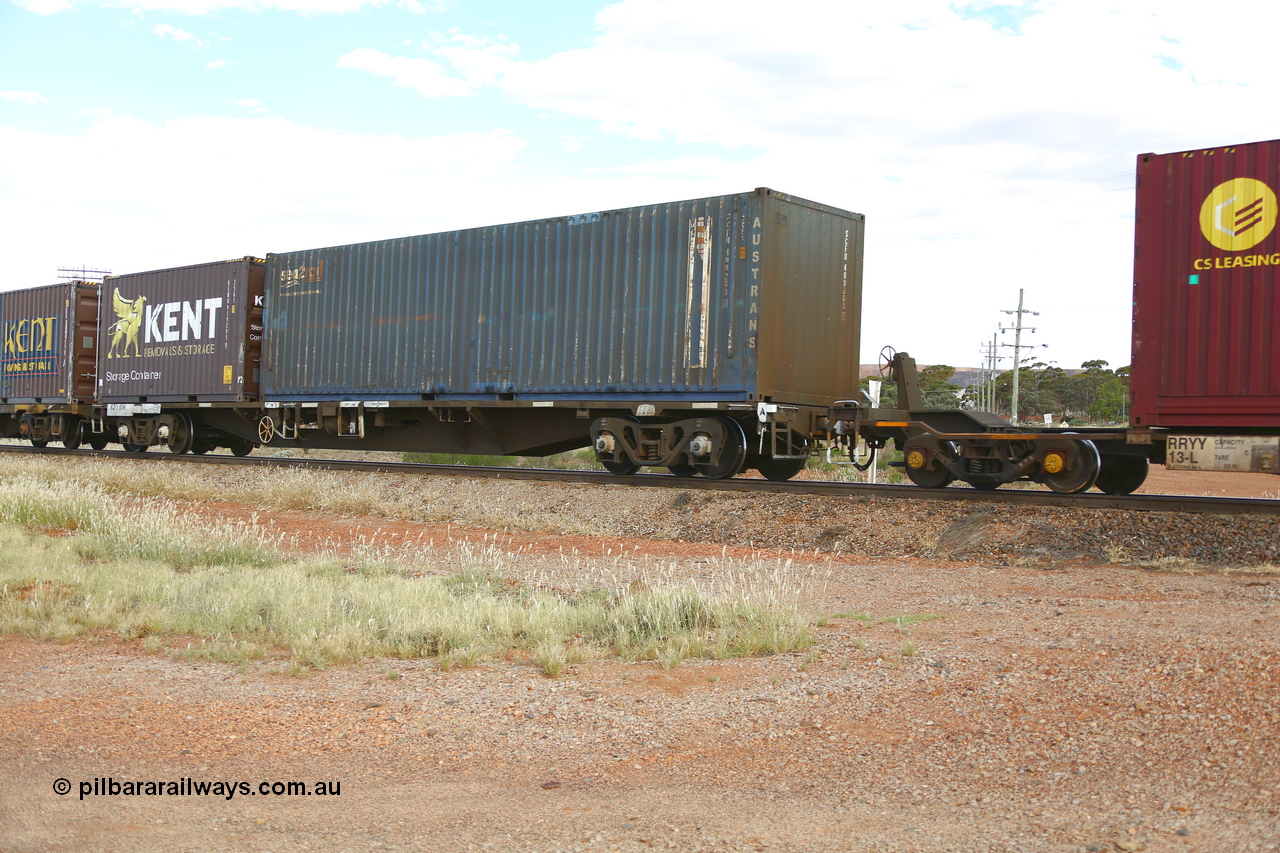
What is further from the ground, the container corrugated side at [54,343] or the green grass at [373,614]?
the container corrugated side at [54,343]

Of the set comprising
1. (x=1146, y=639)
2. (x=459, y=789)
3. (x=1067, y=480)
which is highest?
(x=1067, y=480)

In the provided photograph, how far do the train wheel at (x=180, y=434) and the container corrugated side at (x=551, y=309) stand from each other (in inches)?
141

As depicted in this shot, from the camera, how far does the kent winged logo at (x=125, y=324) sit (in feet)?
67.8

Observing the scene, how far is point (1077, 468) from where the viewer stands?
34.8ft

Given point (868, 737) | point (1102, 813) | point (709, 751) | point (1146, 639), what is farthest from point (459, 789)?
point (1146, 639)

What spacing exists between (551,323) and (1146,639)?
32.3 feet

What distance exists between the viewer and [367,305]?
651 inches

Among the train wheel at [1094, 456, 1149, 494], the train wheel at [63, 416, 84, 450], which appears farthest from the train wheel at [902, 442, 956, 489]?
the train wheel at [63, 416, 84, 450]

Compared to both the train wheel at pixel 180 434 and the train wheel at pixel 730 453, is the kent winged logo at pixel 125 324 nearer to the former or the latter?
the train wheel at pixel 180 434

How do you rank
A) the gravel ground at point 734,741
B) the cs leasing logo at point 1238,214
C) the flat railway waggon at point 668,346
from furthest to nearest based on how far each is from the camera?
the flat railway waggon at point 668,346 → the cs leasing logo at point 1238,214 → the gravel ground at point 734,741

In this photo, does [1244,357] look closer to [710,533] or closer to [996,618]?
[996,618]

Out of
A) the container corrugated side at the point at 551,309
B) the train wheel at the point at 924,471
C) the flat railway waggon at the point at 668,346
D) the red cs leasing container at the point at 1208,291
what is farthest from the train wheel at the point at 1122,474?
the container corrugated side at the point at 551,309

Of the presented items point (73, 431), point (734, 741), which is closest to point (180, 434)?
point (73, 431)

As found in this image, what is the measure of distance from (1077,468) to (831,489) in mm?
2795
